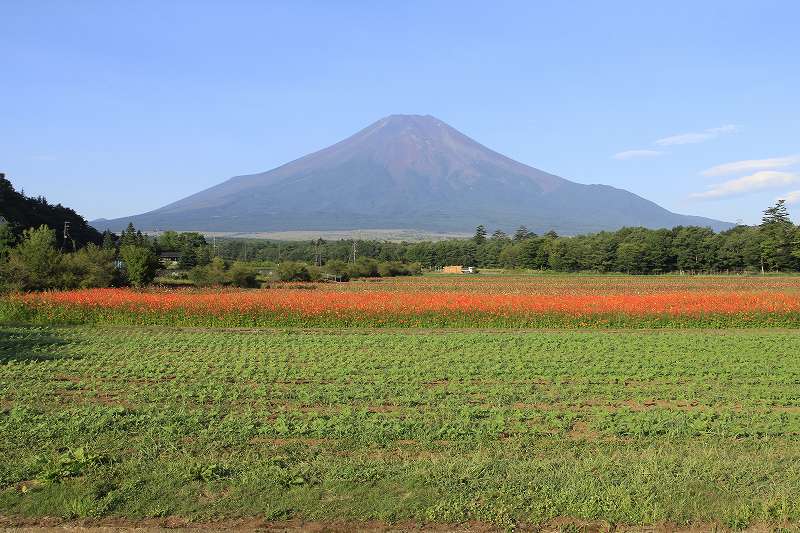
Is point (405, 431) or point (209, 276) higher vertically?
point (209, 276)

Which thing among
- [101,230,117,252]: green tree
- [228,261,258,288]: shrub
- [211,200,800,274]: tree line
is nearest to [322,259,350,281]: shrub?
[211,200,800,274]: tree line

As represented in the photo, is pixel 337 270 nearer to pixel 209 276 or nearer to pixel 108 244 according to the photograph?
pixel 108 244

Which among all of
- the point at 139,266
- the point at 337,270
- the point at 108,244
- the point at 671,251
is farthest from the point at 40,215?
the point at 671,251

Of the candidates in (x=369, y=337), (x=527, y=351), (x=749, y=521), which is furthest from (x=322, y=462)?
(x=369, y=337)

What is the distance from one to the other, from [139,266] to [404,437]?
34630 millimetres

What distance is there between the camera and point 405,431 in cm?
879

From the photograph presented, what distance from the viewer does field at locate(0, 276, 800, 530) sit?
6.34m

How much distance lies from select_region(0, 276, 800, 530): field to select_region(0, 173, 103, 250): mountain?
54.6 m

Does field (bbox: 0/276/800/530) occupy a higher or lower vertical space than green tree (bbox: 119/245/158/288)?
lower

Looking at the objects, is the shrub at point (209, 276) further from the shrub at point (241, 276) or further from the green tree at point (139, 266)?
the green tree at point (139, 266)

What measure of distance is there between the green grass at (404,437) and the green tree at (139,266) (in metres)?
24.5

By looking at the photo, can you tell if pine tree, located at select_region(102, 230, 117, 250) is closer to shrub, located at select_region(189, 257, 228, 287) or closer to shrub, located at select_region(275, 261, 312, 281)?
shrub, located at select_region(189, 257, 228, 287)

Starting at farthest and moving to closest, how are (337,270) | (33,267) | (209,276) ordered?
1. (337,270)
2. (209,276)
3. (33,267)

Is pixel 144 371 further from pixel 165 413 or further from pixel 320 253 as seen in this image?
pixel 320 253
